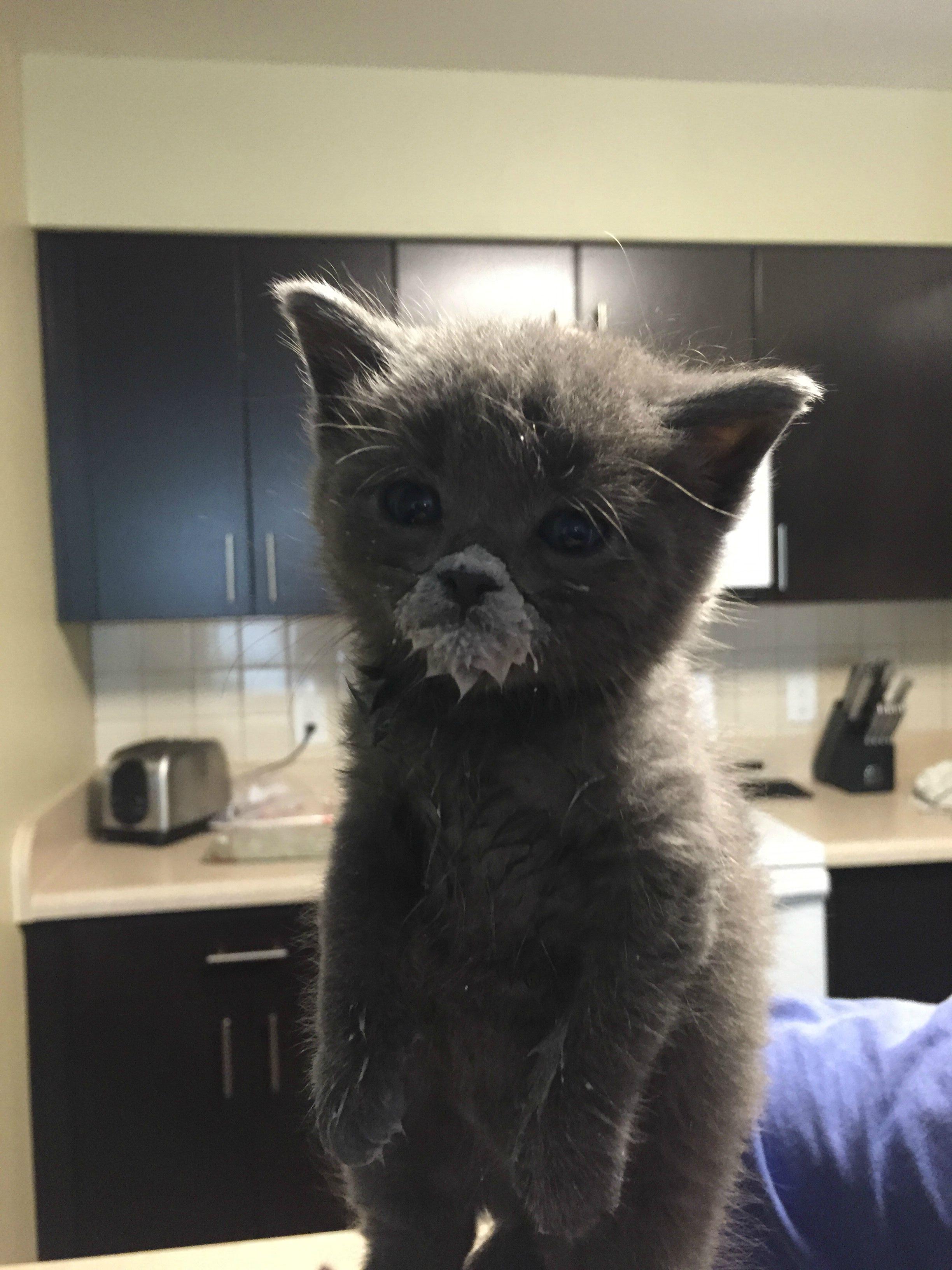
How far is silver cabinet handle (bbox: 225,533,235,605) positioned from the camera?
2.16 meters

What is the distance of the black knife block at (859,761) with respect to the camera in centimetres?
238

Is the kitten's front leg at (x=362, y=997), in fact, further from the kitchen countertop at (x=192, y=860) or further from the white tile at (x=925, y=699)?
the white tile at (x=925, y=699)

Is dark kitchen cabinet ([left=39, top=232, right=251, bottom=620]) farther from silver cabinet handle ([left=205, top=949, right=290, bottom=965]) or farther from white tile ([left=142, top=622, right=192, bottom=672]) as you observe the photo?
silver cabinet handle ([left=205, top=949, right=290, bottom=965])

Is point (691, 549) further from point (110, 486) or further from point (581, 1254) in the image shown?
point (110, 486)

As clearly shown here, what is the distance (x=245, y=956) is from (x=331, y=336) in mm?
1610

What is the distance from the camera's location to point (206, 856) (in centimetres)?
196

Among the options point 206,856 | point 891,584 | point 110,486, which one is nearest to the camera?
point 206,856

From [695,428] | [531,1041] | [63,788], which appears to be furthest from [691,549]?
[63,788]

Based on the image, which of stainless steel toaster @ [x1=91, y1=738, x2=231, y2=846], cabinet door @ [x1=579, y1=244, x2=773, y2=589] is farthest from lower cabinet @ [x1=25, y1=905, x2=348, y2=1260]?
cabinet door @ [x1=579, y1=244, x2=773, y2=589]

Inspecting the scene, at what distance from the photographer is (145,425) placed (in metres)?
2.11

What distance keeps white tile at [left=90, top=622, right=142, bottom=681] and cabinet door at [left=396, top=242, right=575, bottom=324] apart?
1.15 metres

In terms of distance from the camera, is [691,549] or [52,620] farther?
[52,620]

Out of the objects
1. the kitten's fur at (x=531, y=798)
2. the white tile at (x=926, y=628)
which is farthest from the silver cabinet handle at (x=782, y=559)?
the kitten's fur at (x=531, y=798)

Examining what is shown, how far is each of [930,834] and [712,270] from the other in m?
1.41
